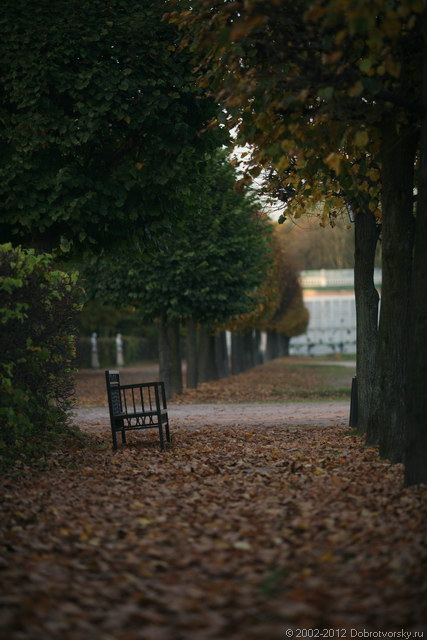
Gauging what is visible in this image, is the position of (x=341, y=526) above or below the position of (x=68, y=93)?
A: below

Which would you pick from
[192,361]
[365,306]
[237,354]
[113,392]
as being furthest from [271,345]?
[113,392]

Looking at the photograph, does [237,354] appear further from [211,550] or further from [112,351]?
[211,550]

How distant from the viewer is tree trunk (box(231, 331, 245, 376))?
4109 cm

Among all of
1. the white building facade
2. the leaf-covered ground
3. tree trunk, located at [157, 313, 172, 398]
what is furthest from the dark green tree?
the white building facade

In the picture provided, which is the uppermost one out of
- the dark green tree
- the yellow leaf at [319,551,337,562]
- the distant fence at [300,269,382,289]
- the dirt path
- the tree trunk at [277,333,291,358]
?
the distant fence at [300,269,382,289]

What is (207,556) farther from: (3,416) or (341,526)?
(3,416)

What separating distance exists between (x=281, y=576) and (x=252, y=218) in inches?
847

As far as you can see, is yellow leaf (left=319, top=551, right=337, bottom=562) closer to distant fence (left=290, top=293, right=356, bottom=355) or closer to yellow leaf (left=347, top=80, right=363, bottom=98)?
yellow leaf (left=347, top=80, right=363, bottom=98)

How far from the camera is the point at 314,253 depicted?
2343 inches

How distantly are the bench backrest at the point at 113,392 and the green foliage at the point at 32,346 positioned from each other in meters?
0.59

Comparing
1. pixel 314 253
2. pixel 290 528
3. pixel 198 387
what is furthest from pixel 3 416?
pixel 314 253

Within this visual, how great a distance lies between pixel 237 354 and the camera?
137ft

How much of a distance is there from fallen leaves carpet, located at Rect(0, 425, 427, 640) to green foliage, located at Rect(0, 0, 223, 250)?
4.04 meters

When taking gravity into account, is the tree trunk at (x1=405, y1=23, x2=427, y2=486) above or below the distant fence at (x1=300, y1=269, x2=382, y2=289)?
below
